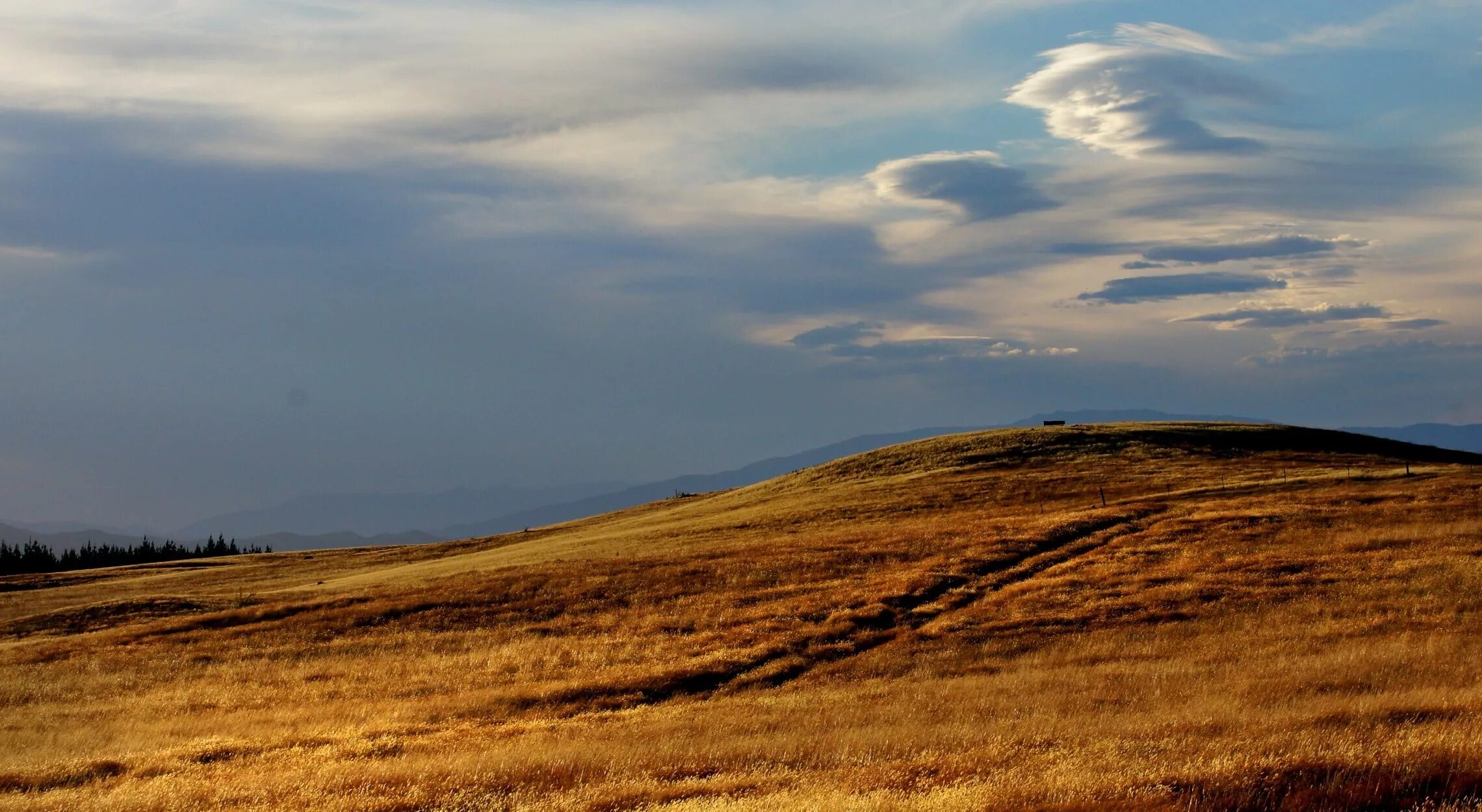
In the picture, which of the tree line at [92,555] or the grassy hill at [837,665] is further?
the tree line at [92,555]

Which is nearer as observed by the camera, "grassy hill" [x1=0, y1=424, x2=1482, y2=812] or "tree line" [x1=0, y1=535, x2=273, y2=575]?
"grassy hill" [x1=0, y1=424, x2=1482, y2=812]

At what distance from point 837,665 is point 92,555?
90.6m

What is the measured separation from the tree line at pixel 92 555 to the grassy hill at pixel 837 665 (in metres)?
25.4

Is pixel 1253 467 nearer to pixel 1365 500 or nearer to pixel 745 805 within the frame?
pixel 1365 500

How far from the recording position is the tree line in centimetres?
8588

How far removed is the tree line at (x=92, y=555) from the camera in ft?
282

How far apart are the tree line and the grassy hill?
25.4 meters

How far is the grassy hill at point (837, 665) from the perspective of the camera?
15305 millimetres

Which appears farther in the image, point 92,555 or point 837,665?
point 92,555

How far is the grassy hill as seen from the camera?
50.2ft

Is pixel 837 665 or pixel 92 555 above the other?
pixel 92 555

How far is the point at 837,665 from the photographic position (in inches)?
1155

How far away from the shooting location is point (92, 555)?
96.6m

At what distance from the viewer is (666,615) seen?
38000 millimetres
